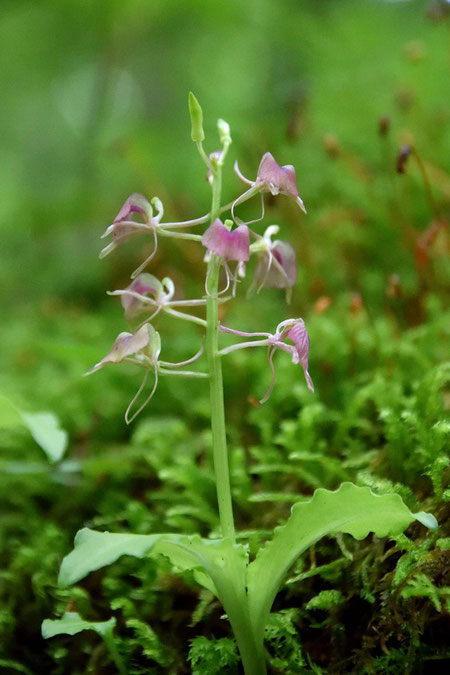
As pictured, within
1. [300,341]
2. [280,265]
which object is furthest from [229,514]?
[280,265]

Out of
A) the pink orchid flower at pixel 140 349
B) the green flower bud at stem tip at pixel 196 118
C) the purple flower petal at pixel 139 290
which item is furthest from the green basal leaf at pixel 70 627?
the green flower bud at stem tip at pixel 196 118

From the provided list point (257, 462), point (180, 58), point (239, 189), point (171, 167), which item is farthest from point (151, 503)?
point (180, 58)

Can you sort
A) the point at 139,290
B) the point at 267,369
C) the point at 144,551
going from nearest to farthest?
the point at 144,551 < the point at 139,290 < the point at 267,369

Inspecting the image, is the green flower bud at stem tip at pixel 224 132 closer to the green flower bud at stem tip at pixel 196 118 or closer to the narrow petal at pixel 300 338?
the green flower bud at stem tip at pixel 196 118

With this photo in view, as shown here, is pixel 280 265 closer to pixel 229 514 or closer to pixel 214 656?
pixel 229 514

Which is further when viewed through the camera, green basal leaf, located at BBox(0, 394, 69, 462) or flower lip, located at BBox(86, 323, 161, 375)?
green basal leaf, located at BBox(0, 394, 69, 462)

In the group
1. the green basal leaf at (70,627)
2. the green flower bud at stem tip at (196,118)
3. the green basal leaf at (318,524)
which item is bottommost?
the green basal leaf at (70,627)

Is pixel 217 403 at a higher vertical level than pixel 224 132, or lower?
lower

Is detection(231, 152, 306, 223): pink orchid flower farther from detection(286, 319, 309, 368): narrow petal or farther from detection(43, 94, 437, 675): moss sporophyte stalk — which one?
detection(286, 319, 309, 368): narrow petal

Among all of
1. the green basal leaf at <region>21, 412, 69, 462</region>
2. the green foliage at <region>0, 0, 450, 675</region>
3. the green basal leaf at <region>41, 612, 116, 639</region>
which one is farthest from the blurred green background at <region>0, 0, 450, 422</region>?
the green basal leaf at <region>41, 612, 116, 639</region>
